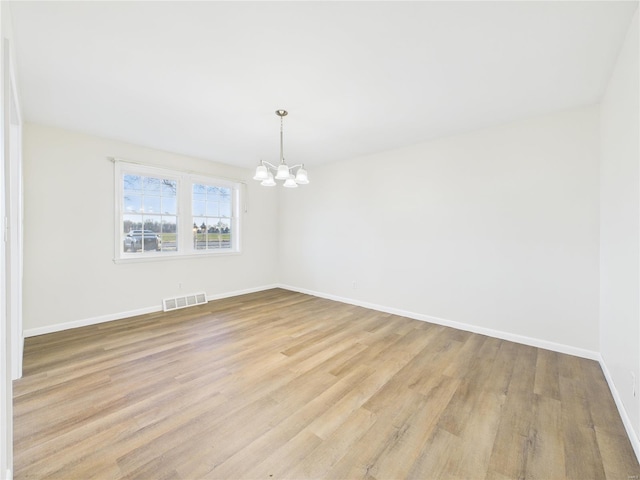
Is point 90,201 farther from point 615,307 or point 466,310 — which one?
point 615,307

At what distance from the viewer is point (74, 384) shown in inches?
87.6

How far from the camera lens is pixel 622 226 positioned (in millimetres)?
1978

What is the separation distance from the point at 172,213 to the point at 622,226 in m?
5.28

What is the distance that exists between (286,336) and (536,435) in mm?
2376

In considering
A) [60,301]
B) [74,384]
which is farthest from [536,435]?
[60,301]

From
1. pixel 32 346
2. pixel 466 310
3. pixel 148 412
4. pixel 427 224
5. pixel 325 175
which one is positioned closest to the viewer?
pixel 148 412

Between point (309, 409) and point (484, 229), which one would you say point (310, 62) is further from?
point (484, 229)

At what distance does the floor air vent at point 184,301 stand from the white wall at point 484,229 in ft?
7.61

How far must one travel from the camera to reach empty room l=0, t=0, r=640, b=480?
1.61 m

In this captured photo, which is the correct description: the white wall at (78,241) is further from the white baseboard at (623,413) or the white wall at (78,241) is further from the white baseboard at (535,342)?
the white baseboard at (623,413)

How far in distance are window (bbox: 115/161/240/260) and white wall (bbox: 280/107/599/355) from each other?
2059 millimetres

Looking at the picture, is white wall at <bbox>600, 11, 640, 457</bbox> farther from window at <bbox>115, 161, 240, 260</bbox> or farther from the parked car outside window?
the parked car outside window

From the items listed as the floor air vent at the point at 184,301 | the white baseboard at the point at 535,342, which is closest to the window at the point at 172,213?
the floor air vent at the point at 184,301

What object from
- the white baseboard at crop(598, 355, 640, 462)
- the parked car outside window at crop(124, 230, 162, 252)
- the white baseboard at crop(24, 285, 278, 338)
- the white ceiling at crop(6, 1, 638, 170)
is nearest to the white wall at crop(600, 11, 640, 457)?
the white baseboard at crop(598, 355, 640, 462)
